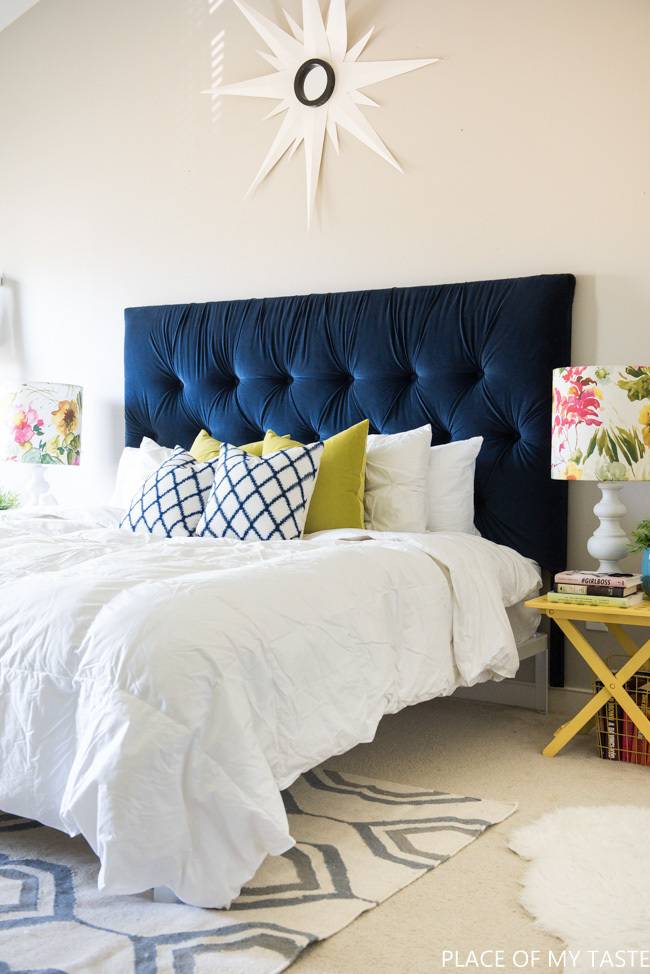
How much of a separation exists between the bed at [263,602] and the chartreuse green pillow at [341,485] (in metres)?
0.12

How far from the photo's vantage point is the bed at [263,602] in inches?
67.6

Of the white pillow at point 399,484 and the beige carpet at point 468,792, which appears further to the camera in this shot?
the white pillow at point 399,484

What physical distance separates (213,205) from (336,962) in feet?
10.0

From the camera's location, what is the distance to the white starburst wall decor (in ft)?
11.7

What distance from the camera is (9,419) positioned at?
4.01 meters

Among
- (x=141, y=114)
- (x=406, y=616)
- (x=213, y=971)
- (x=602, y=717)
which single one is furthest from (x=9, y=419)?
(x=213, y=971)

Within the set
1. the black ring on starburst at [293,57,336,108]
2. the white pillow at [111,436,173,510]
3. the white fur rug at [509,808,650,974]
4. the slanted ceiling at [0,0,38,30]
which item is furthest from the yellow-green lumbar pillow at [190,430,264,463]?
the slanted ceiling at [0,0,38,30]

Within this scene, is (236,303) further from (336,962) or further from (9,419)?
(336,962)

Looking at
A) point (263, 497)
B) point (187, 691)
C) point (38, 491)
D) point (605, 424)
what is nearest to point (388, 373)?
point (263, 497)

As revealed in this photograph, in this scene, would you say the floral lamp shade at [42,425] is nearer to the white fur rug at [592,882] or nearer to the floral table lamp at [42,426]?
the floral table lamp at [42,426]

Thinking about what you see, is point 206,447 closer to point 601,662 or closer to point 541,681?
point 541,681

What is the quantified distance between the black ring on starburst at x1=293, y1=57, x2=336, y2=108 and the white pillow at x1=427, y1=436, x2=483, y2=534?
1.41 m

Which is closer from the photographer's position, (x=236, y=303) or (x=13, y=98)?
(x=236, y=303)

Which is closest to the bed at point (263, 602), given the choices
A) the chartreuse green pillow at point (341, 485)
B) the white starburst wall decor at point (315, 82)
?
the chartreuse green pillow at point (341, 485)
